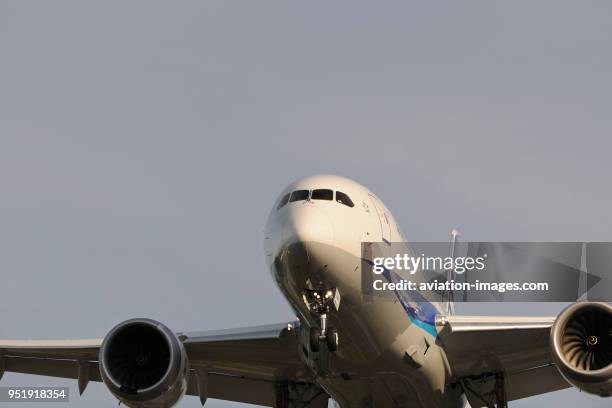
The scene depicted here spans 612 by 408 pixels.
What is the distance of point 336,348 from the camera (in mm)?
19891

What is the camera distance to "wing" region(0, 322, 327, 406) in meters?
23.3

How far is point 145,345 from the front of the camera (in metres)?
23.2

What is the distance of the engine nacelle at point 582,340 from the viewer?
20641mm

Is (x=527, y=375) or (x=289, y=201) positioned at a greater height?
(x=289, y=201)

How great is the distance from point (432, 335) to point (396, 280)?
1972 millimetres

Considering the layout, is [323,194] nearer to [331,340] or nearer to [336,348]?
[331,340]

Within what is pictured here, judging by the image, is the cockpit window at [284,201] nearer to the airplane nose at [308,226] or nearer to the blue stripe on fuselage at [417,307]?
the airplane nose at [308,226]

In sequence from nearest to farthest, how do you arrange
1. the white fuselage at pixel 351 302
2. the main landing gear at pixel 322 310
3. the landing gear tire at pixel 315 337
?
the white fuselage at pixel 351 302 < the main landing gear at pixel 322 310 < the landing gear tire at pixel 315 337

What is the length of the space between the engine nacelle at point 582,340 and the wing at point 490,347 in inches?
36.8

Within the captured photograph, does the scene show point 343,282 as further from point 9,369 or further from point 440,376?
point 9,369

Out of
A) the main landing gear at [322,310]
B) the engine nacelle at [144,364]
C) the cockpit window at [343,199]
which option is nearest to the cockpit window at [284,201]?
the cockpit window at [343,199]

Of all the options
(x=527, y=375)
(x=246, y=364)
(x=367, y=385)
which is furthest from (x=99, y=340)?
(x=527, y=375)

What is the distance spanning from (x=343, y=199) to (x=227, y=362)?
6350 millimetres

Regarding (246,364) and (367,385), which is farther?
(246,364)
